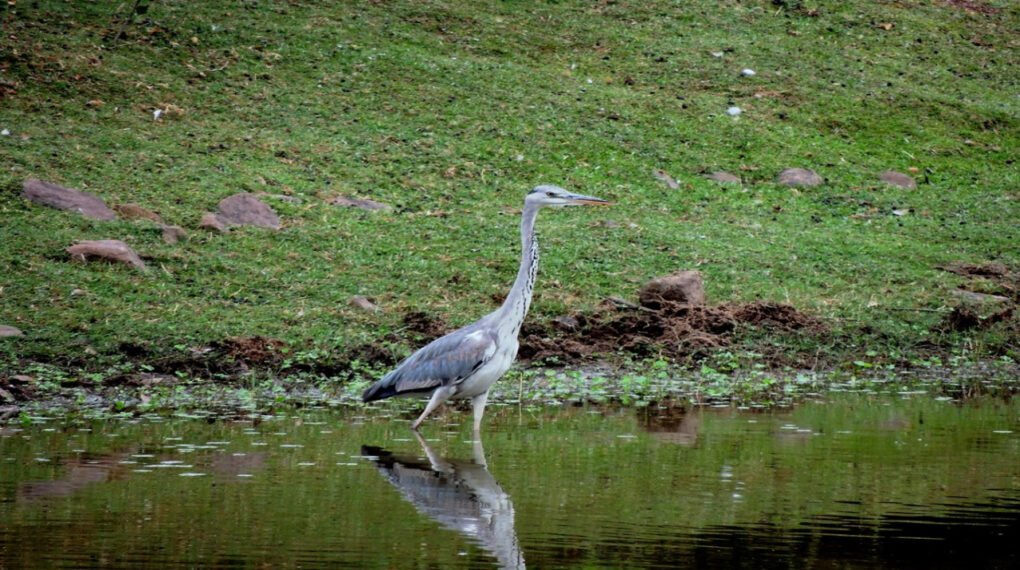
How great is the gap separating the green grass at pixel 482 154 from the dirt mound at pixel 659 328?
→ 0.46 meters

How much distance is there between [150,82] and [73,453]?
1296 centimetres

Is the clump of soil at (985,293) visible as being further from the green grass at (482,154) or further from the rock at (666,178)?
the rock at (666,178)

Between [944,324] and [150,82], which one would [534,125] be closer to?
[150,82]

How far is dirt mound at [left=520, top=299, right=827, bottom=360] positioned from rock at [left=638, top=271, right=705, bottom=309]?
0.47 ft

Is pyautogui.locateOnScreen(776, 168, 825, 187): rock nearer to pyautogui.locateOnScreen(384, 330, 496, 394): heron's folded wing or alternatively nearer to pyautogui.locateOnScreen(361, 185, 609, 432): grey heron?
pyautogui.locateOnScreen(361, 185, 609, 432): grey heron

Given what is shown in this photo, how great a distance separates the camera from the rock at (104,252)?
14.3 meters

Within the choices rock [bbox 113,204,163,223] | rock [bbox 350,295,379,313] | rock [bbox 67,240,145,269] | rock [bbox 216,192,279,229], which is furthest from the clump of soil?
rock [bbox 113,204,163,223]

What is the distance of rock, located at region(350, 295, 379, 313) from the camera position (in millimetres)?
14180

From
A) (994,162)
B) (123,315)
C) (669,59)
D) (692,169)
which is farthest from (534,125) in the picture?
(123,315)

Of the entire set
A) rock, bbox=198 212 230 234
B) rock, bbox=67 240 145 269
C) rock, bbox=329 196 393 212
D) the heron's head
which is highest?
the heron's head

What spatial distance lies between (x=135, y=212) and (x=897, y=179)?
1190cm

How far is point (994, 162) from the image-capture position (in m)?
23.0

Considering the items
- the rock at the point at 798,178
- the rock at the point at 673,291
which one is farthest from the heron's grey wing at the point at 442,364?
the rock at the point at 798,178

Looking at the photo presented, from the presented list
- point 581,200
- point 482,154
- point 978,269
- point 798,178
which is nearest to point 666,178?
point 798,178
